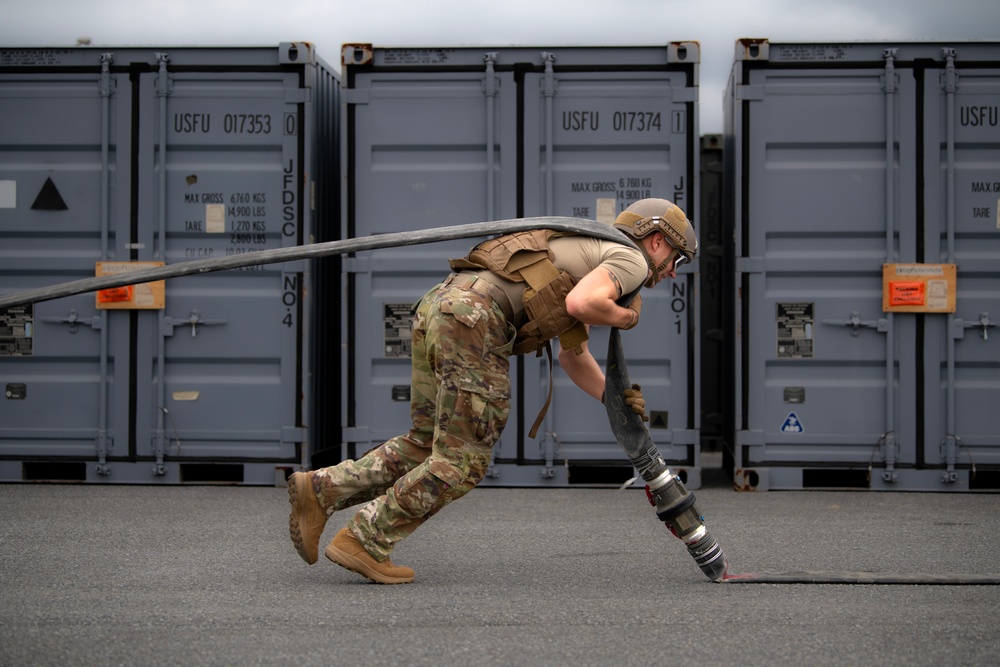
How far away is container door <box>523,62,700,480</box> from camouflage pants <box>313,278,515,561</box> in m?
2.93

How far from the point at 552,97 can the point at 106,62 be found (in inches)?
118

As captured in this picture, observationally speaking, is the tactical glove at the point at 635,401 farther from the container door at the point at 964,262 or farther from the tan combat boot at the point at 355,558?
the container door at the point at 964,262

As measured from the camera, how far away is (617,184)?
7.30m

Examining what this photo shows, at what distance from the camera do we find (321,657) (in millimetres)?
3350

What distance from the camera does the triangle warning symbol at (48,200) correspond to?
7.44 m

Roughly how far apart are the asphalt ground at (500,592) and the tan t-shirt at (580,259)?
1.18m

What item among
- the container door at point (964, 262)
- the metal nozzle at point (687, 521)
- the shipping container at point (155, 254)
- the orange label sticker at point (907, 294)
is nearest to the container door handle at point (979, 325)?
the container door at point (964, 262)

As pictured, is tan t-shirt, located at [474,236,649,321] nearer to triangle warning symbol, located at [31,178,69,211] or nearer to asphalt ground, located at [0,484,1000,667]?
asphalt ground, located at [0,484,1000,667]

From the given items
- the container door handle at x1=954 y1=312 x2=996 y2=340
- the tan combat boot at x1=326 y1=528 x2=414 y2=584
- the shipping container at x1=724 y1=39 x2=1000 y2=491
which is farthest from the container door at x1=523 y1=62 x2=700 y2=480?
the tan combat boot at x1=326 y1=528 x2=414 y2=584

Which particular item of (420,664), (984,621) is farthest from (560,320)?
(984,621)

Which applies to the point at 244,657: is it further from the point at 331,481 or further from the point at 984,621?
the point at 984,621

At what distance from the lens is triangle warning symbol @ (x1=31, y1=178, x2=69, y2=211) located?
7.44 meters

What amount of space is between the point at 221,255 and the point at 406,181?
1346mm

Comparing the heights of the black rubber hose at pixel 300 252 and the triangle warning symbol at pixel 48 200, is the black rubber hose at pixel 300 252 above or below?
below
